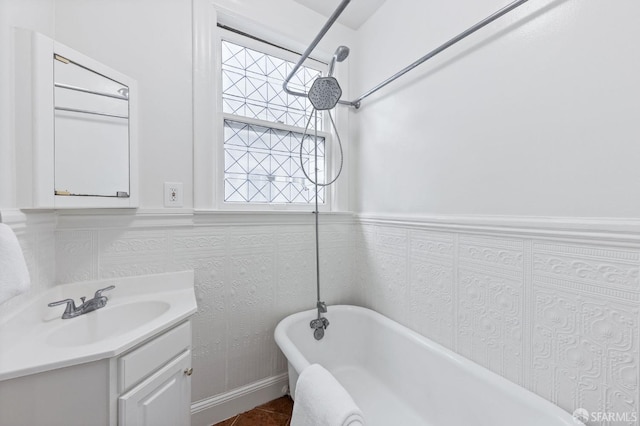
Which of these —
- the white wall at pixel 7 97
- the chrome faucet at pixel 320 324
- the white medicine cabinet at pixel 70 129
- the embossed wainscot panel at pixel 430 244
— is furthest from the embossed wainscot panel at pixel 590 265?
the white wall at pixel 7 97

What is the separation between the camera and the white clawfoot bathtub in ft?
3.03

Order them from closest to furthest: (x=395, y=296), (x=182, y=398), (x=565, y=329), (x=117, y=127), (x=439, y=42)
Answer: (x=565, y=329)
(x=182, y=398)
(x=117, y=127)
(x=439, y=42)
(x=395, y=296)

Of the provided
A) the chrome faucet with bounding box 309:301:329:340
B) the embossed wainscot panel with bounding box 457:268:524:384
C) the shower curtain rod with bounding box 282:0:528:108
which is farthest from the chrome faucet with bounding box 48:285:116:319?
the embossed wainscot panel with bounding box 457:268:524:384

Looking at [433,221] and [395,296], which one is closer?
[433,221]

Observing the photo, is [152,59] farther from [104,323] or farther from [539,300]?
[539,300]

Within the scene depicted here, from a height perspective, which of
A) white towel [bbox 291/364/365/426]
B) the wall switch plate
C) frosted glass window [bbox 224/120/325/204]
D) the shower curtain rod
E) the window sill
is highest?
the shower curtain rod

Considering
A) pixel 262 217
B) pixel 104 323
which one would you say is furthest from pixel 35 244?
pixel 262 217

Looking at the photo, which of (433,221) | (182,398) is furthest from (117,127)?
(433,221)

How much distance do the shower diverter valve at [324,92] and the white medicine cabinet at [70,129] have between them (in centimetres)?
87

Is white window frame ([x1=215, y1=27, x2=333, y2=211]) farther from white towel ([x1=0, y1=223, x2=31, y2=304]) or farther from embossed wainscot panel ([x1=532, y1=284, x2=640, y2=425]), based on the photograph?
embossed wainscot panel ([x1=532, y1=284, x2=640, y2=425])

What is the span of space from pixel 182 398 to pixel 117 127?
1.17 m

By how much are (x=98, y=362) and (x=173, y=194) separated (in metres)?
0.77

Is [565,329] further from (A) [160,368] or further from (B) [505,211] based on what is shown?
(A) [160,368]

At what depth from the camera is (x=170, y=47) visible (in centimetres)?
126
